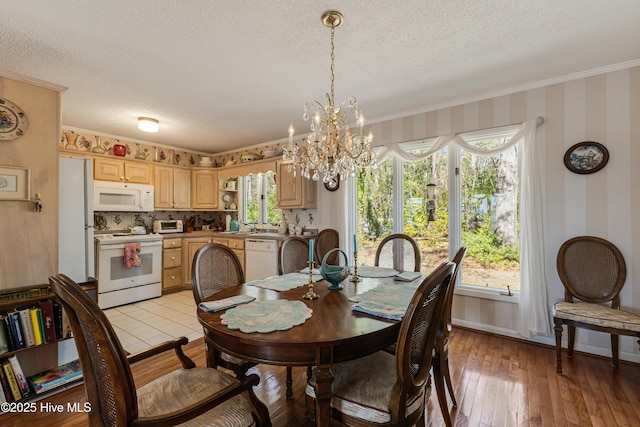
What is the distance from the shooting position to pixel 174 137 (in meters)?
4.63

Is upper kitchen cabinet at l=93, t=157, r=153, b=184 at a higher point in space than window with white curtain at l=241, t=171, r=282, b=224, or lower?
higher

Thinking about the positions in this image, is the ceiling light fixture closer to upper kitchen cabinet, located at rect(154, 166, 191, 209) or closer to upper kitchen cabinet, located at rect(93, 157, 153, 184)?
upper kitchen cabinet, located at rect(93, 157, 153, 184)

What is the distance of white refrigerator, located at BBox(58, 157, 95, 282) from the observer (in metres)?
2.70

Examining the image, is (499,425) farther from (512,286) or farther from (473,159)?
(473,159)

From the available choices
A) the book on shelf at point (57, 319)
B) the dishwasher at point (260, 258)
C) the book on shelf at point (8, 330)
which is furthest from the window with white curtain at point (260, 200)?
the book on shelf at point (8, 330)

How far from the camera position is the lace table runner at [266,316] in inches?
51.2

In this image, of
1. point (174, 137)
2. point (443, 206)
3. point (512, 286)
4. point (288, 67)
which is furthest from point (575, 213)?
point (174, 137)

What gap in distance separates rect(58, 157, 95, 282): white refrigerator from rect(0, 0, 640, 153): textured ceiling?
0.82 meters

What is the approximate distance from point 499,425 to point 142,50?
11.4 ft

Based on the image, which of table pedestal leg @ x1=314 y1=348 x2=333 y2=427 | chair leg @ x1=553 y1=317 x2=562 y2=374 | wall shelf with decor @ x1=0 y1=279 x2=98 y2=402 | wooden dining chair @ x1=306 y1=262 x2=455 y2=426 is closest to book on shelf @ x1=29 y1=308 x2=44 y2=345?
wall shelf with decor @ x1=0 y1=279 x2=98 y2=402

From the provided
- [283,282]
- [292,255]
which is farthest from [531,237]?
[283,282]

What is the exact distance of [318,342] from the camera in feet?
3.81

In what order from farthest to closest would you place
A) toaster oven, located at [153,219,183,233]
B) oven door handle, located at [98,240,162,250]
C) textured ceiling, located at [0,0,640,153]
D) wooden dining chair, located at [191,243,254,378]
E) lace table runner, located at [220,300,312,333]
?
toaster oven, located at [153,219,183,233] → oven door handle, located at [98,240,162,250] → wooden dining chair, located at [191,243,254,378] → textured ceiling, located at [0,0,640,153] → lace table runner, located at [220,300,312,333]

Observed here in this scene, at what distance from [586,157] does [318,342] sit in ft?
9.61
